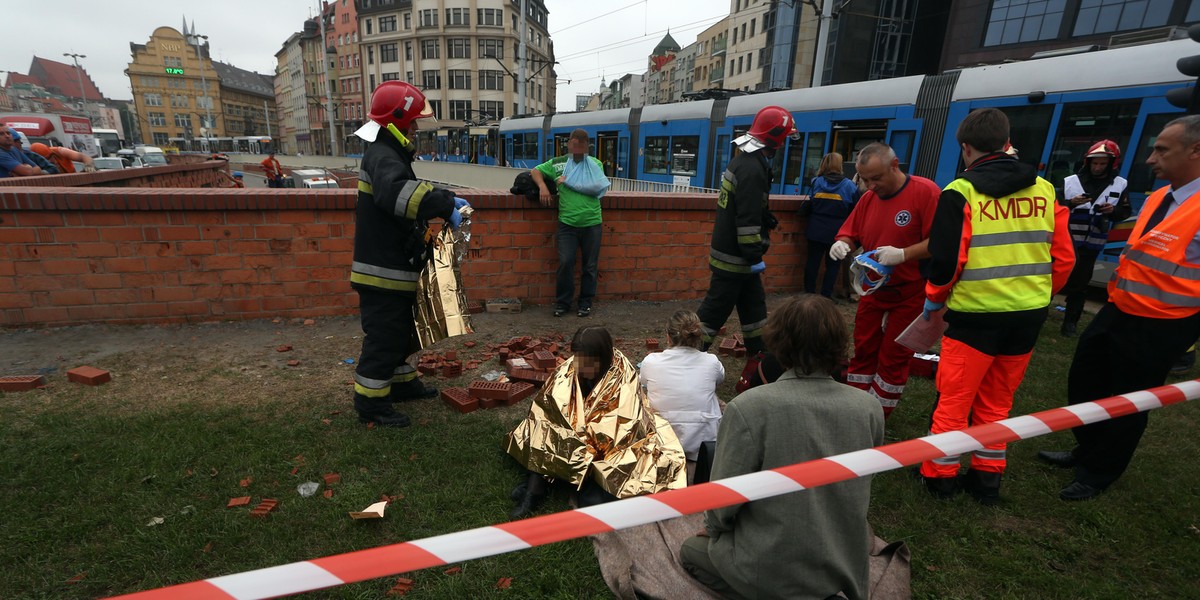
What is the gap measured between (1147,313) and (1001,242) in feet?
2.62

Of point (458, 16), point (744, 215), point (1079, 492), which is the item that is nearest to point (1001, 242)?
point (1079, 492)

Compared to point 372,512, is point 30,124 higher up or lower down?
higher up

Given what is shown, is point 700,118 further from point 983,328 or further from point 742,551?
point 742,551

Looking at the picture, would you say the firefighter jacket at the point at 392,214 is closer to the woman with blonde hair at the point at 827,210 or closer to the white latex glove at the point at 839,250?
the white latex glove at the point at 839,250

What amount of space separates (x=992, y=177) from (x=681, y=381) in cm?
175

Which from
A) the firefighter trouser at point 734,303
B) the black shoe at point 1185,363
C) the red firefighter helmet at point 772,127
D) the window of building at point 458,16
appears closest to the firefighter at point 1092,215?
the black shoe at point 1185,363

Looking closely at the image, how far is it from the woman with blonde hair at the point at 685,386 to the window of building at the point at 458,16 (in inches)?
2681

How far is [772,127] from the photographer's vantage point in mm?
3717

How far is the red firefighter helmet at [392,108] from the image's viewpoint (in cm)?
319

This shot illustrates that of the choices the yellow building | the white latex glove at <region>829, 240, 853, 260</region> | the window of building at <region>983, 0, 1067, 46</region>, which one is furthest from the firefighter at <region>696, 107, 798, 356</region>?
the yellow building

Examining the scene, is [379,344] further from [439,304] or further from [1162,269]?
[1162,269]

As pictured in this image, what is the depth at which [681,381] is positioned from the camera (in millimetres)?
3023

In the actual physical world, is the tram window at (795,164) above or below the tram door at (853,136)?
below

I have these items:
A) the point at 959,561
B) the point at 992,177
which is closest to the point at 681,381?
the point at 959,561
